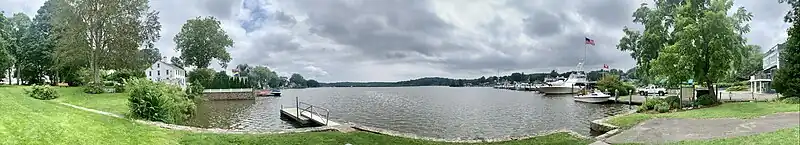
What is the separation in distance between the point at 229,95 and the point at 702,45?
167ft

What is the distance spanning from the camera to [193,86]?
56906 mm

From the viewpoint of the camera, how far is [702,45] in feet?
86.6

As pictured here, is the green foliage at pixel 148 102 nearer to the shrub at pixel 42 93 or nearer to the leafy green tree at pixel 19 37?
the shrub at pixel 42 93

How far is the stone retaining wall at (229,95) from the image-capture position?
60.8m

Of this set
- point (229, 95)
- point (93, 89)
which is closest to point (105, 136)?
point (93, 89)

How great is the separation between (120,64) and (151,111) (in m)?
24.9

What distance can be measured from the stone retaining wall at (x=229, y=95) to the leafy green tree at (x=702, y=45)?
4847 cm

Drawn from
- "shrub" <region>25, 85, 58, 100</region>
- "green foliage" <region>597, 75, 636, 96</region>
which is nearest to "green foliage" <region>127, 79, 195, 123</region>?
"shrub" <region>25, 85, 58, 100</region>

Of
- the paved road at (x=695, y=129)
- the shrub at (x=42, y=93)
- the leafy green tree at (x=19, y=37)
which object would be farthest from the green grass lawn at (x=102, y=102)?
the leafy green tree at (x=19, y=37)

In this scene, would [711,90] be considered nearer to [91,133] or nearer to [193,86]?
[91,133]

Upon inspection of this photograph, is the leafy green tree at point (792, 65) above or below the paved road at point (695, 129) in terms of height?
above

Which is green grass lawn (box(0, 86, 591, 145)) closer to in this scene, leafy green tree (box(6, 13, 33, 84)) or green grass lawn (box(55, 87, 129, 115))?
green grass lawn (box(55, 87, 129, 115))

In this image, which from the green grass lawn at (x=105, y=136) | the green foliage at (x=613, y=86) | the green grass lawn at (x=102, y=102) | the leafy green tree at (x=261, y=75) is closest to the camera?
the green grass lawn at (x=105, y=136)

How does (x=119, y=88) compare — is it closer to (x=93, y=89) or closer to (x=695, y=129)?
(x=93, y=89)
